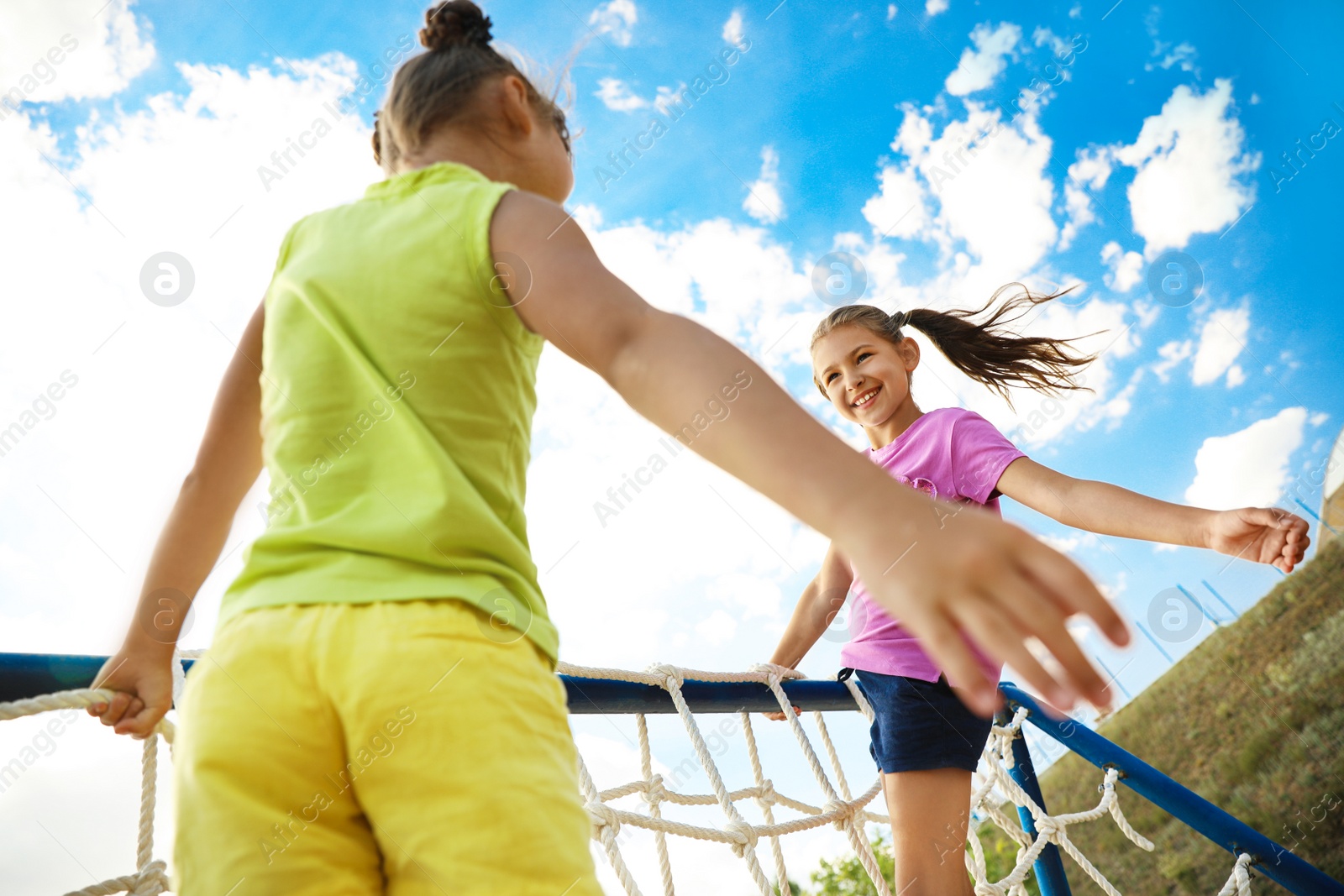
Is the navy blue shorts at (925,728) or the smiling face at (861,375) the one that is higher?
the smiling face at (861,375)

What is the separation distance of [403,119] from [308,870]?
615 mm

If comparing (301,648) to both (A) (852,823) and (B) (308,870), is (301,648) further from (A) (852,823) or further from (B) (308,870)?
(A) (852,823)

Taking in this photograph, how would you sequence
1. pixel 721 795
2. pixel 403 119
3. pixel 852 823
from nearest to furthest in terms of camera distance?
pixel 403 119, pixel 721 795, pixel 852 823

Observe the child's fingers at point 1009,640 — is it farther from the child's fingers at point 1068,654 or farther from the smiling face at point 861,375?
the smiling face at point 861,375

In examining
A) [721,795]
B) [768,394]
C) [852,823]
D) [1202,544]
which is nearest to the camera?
[768,394]

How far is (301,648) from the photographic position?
0.51 meters

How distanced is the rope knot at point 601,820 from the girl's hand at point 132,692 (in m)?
0.61

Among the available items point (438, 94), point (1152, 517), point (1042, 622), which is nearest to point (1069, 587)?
point (1042, 622)

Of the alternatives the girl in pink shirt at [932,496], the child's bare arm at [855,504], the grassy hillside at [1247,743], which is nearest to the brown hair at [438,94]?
the child's bare arm at [855,504]

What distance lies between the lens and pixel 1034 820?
66.5 inches

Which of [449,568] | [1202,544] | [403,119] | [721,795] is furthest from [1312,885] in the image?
[403,119]

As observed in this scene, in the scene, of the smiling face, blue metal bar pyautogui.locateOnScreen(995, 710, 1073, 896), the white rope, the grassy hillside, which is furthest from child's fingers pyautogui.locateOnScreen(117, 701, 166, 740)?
the grassy hillside

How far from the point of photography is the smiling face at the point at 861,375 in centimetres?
177

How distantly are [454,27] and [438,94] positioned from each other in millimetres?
208
